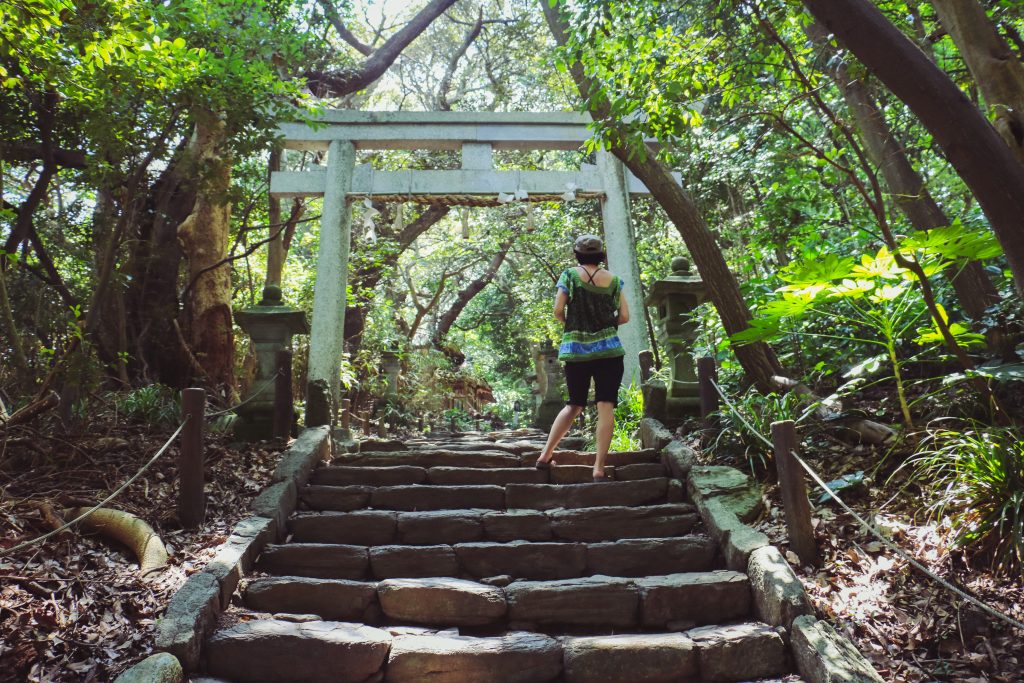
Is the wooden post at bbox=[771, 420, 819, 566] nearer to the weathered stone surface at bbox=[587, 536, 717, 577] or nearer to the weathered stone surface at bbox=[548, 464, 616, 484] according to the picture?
the weathered stone surface at bbox=[587, 536, 717, 577]

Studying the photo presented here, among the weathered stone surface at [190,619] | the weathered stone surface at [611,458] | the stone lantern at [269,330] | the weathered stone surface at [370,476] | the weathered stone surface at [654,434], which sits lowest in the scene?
the weathered stone surface at [190,619]

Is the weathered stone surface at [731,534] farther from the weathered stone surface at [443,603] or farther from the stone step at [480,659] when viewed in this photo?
the weathered stone surface at [443,603]

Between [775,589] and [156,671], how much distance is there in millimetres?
2851

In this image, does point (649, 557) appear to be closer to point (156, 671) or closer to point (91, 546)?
point (156, 671)

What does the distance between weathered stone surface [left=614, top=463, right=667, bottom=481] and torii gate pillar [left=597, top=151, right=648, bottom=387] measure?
3.63 meters

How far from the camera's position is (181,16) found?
251 inches

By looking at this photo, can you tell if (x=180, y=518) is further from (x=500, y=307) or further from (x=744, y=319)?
(x=500, y=307)

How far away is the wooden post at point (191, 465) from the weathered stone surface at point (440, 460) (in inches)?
68.3

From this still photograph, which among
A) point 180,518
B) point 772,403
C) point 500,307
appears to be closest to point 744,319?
point 772,403

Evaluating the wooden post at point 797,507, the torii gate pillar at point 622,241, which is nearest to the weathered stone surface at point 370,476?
the wooden post at point 797,507

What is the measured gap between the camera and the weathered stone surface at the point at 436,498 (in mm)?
5199


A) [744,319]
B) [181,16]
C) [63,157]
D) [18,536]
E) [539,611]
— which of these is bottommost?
[539,611]

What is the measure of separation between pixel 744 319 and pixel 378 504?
3437 mm

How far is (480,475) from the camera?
5.66 metres
